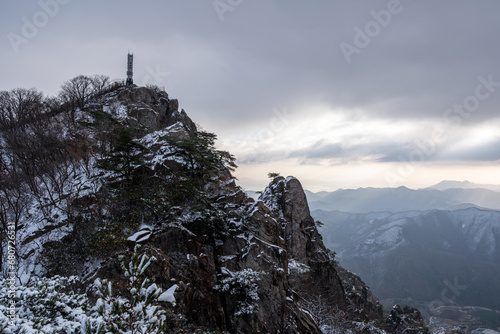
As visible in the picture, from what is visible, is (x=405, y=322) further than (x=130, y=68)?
No

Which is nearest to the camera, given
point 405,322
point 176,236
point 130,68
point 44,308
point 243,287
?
point 44,308

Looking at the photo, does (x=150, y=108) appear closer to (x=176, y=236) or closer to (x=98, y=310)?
(x=176, y=236)

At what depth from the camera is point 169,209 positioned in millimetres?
17562

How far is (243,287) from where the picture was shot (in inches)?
638

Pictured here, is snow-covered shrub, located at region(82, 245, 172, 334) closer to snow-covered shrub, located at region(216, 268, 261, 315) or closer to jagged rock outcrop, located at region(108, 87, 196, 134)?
snow-covered shrub, located at region(216, 268, 261, 315)

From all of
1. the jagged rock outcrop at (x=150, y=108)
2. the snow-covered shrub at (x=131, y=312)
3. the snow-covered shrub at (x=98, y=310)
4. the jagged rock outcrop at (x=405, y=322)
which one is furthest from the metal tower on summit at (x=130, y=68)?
the jagged rock outcrop at (x=405, y=322)

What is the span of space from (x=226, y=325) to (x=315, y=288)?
16540 mm

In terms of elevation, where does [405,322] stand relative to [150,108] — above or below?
below

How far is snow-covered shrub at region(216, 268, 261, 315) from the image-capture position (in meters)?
15.8

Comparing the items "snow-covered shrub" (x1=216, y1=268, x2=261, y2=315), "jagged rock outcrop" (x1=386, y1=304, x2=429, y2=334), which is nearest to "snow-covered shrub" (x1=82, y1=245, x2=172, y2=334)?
"snow-covered shrub" (x1=216, y1=268, x2=261, y2=315)

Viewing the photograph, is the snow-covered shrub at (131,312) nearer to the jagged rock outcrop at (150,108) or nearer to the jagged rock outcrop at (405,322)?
the jagged rock outcrop at (150,108)

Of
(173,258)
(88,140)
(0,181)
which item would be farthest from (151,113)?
(173,258)

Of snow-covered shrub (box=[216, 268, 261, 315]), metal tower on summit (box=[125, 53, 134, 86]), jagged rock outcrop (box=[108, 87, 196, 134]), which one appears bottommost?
snow-covered shrub (box=[216, 268, 261, 315])

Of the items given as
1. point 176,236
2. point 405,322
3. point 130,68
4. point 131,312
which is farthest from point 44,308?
point 405,322
